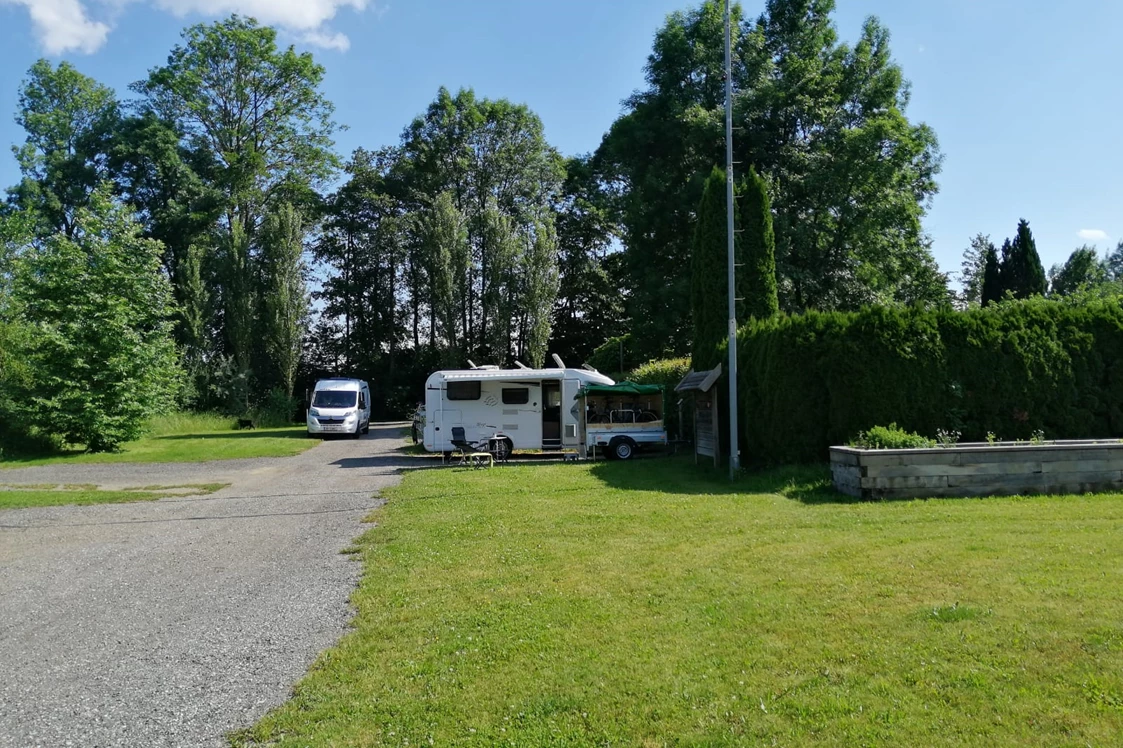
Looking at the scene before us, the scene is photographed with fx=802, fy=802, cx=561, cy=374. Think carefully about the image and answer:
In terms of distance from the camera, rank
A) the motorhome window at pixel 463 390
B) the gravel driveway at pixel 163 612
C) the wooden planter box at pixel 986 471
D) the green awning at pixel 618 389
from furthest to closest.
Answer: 1. the motorhome window at pixel 463 390
2. the green awning at pixel 618 389
3. the wooden planter box at pixel 986 471
4. the gravel driveway at pixel 163 612

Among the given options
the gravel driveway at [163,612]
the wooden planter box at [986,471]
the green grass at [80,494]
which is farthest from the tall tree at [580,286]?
the wooden planter box at [986,471]

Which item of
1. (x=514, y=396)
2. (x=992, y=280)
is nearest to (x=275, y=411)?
(x=514, y=396)

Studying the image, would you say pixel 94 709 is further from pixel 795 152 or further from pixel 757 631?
pixel 795 152

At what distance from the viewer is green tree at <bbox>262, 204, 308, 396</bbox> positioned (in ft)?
130

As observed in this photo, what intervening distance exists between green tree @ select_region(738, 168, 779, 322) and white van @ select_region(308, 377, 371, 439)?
17.7 m

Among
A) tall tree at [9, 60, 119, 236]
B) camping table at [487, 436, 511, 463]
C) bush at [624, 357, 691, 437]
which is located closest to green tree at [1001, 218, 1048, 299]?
bush at [624, 357, 691, 437]

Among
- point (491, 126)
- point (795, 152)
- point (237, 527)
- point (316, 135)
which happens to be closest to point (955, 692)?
point (237, 527)

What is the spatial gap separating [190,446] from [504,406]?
1189 cm

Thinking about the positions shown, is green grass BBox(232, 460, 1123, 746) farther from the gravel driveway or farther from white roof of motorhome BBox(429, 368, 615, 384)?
white roof of motorhome BBox(429, 368, 615, 384)

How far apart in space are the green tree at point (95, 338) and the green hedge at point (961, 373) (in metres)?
20.1

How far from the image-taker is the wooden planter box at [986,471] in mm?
11141

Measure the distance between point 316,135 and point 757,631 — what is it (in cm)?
4832

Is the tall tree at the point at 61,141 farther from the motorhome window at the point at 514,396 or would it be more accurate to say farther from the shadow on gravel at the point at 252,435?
the motorhome window at the point at 514,396

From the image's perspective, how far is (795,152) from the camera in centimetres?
3005
